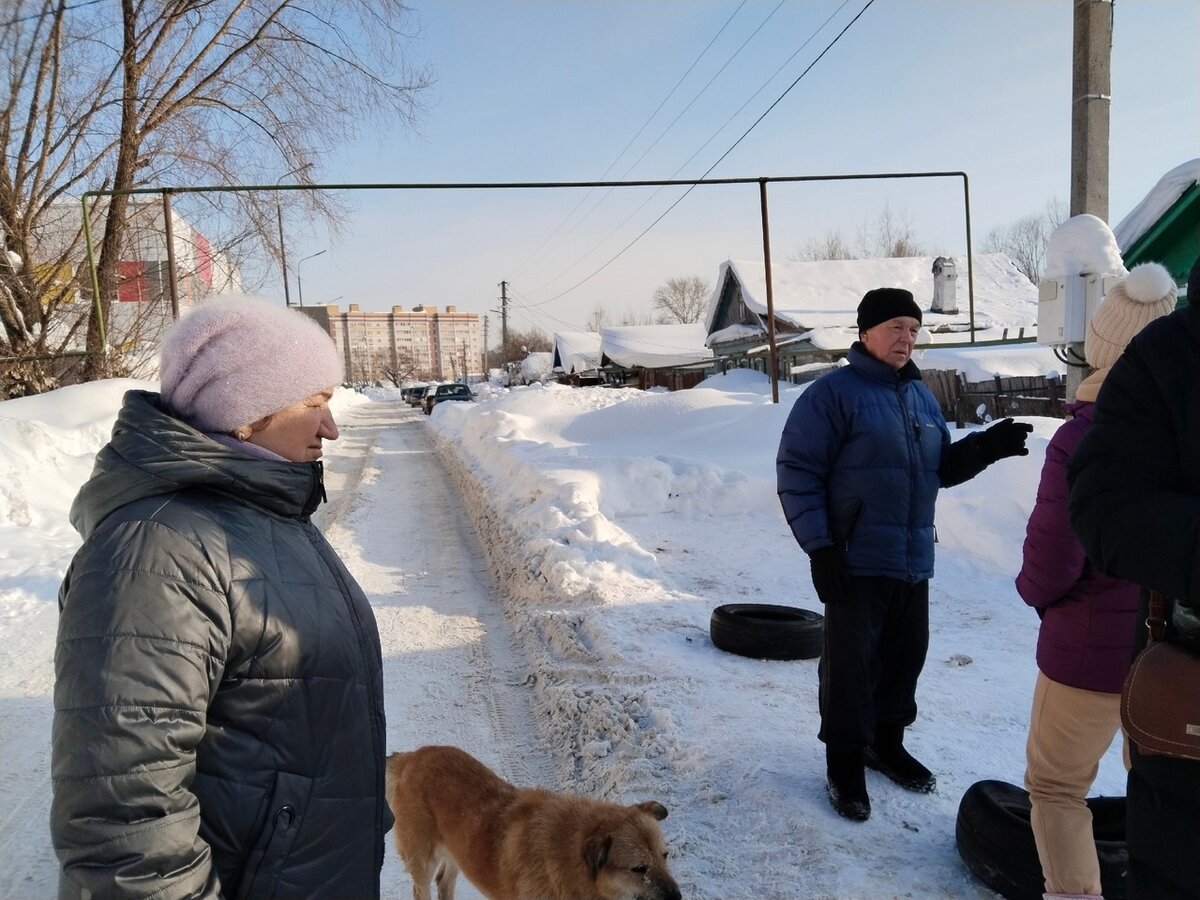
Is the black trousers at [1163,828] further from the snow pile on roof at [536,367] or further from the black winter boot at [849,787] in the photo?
the snow pile on roof at [536,367]

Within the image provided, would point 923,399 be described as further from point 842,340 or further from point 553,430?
point 842,340

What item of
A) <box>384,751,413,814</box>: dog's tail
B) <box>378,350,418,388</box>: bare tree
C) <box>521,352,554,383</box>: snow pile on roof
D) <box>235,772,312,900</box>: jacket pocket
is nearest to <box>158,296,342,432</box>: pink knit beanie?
<box>235,772,312,900</box>: jacket pocket

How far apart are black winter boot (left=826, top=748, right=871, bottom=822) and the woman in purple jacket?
0.84 meters

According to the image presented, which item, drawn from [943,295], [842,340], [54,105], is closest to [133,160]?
[54,105]

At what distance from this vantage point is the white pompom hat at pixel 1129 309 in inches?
95.8

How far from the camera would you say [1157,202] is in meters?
12.0

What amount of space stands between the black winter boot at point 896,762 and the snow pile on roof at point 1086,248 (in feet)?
14.2

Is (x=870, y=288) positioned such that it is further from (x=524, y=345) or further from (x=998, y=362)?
(x=524, y=345)

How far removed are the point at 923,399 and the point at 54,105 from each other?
17.2 meters

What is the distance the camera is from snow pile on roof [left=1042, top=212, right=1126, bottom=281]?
589 centimetres

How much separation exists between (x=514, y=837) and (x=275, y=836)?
55.6 inches

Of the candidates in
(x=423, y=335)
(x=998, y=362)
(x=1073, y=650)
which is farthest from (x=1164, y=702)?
(x=423, y=335)

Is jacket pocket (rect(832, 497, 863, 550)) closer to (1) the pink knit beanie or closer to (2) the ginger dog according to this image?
(2) the ginger dog

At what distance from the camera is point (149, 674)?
1.27 metres
